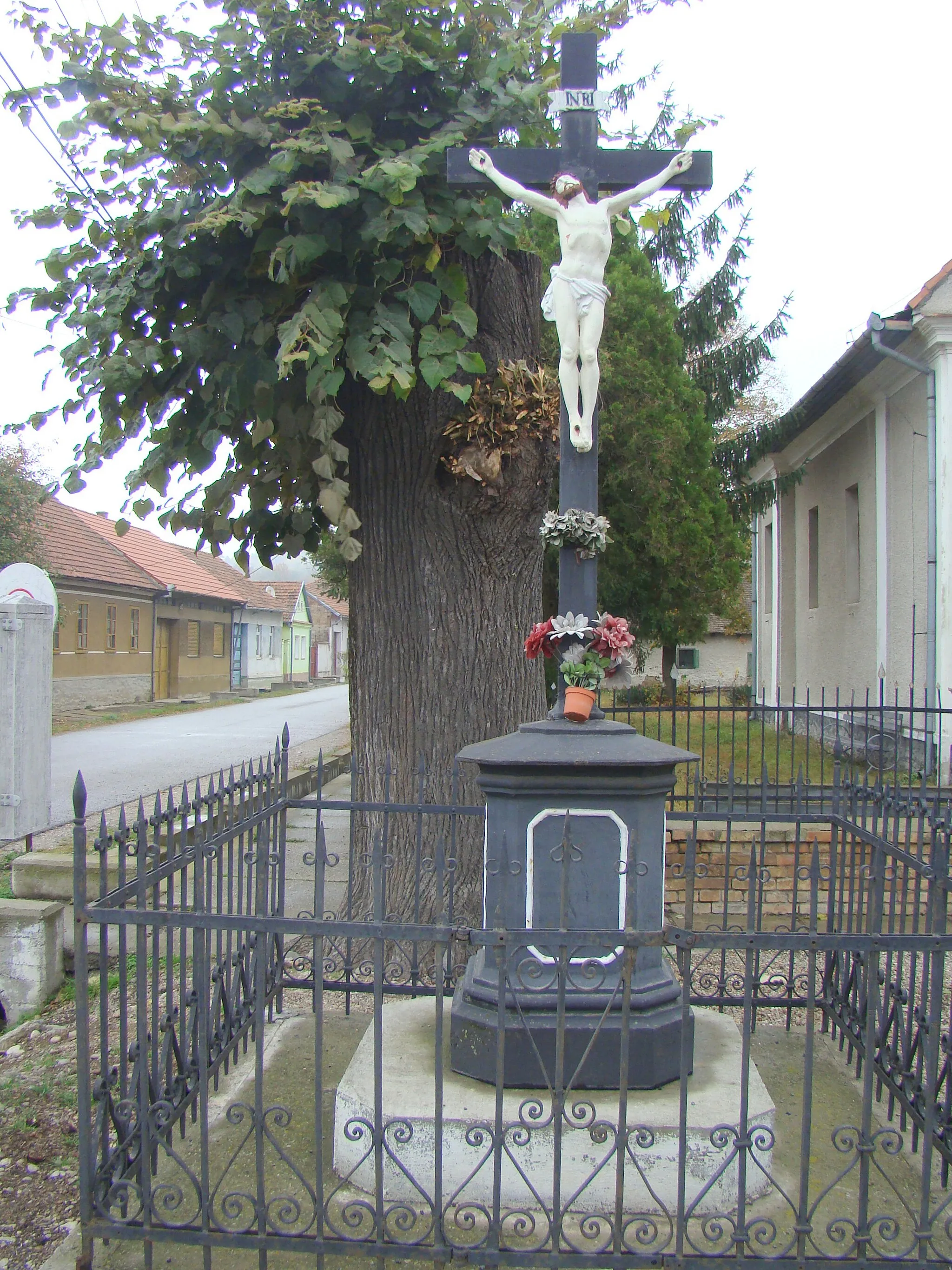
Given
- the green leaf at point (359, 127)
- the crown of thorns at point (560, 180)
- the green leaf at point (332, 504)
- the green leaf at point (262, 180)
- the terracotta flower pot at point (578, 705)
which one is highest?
the green leaf at point (359, 127)

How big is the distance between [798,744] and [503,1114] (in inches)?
395

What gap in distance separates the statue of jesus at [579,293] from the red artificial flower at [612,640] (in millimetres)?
674

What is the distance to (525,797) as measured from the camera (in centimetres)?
329

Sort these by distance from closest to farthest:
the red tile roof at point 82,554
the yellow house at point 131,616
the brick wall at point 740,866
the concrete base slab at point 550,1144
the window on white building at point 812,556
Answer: the concrete base slab at point 550,1144
the brick wall at point 740,866
the window on white building at point 812,556
the red tile roof at point 82,554
the yellow house at point 131,616

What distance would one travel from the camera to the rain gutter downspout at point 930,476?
877 cm

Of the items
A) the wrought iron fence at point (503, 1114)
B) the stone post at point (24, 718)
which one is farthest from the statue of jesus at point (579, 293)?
the stone post at point (24, 718)

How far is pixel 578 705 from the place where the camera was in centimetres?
340

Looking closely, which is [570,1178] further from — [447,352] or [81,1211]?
[447,352]

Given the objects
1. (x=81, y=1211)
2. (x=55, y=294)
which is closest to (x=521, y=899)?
(x=81, y=1211)

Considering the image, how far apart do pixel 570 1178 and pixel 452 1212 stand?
0.38 meters

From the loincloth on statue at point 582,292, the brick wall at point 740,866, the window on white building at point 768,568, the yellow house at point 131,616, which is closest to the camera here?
the loincloth on statue at point 582,292

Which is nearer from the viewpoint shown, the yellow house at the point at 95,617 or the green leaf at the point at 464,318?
the green leaf at the point at 464,318

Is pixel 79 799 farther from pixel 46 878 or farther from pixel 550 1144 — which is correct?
pixel 46 878

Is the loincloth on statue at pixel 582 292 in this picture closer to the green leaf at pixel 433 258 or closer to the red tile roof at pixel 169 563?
the green leaf at pixel 433 258
